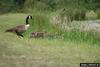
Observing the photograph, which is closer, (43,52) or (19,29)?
(43,52)

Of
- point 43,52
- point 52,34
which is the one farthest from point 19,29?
point 43,52

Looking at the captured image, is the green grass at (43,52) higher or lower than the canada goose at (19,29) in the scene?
lower

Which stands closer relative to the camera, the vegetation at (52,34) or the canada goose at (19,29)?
the vegetation at (52,34)

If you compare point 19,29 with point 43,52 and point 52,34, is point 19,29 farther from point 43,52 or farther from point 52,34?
point 43,52

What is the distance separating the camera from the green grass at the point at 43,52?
3.33 metres

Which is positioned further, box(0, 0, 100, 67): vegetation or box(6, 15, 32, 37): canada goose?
box(6, 15, 32, 37): canada goose

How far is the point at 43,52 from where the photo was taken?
11.6 feet

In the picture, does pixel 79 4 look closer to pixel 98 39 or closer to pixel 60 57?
pixel 98 39

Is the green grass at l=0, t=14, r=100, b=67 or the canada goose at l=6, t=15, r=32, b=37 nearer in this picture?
the green grass at l=0, t=14, r=100, b=67

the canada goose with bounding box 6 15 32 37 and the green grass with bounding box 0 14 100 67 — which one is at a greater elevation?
the canada goose with bounding box 6 15 32 37

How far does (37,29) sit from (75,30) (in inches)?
21.1

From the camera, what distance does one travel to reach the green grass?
3330 millimetres

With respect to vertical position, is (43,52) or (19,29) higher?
(19,29)

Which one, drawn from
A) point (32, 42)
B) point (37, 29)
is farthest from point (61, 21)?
point (32, 42)
